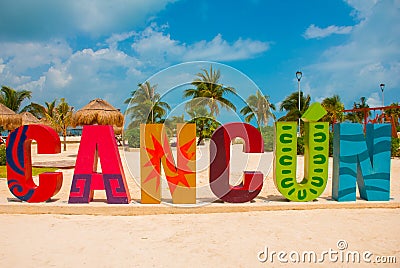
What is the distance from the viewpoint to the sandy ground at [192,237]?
4.73 metres

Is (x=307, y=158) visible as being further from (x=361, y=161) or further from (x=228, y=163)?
(x=228, y=163)

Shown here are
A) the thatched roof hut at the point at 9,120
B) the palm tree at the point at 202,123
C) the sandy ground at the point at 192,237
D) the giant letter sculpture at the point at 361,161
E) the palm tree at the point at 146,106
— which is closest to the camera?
the sandy ground at the point at 192,237

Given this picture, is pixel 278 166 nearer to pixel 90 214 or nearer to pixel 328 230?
pixel 328 230

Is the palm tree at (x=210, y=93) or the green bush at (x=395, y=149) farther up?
the palm tree at (x=210, y=93)

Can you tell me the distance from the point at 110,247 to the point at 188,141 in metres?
2.72

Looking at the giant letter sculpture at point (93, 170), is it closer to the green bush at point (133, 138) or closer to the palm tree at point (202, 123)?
the green bush at point (133, 138)

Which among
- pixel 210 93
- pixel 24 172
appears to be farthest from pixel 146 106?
pixel 24 172

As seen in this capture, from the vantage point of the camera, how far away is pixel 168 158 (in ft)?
23.2

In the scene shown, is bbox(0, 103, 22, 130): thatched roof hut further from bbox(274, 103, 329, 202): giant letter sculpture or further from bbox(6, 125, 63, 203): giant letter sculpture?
bbox(274, 103, 329, 202): giant letter sculpture

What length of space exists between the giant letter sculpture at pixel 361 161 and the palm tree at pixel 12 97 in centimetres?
4414

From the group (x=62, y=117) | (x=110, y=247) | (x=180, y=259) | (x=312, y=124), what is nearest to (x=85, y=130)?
(x=110, y=247)

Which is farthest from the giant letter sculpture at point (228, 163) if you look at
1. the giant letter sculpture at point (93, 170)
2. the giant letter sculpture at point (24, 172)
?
the giant letter sculpture at point (24, 172)

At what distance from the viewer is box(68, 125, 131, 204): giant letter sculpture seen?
7.18 m

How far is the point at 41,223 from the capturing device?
643cm
